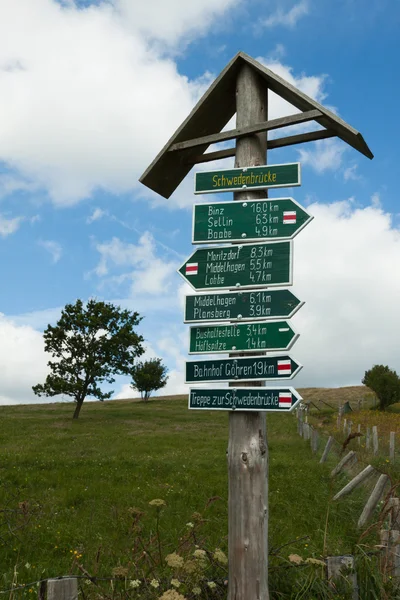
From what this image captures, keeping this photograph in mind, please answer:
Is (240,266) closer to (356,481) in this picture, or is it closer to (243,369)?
(243,369)

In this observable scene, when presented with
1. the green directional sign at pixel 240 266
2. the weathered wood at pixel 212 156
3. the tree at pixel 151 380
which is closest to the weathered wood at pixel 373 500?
the green directional sign at pixel 240 266

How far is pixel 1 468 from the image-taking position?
1694 centimetres

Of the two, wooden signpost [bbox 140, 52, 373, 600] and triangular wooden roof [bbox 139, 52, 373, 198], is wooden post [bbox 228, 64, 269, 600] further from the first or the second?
triangular wooden roof [bbox 139, 52, 373, 198]

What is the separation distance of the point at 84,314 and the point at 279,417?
1795 cm

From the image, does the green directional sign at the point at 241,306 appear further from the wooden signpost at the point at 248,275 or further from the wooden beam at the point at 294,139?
the wooden beam at the point at 294,139

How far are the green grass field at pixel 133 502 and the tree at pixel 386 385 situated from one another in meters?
28.8

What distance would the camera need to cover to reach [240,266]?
5.53 m

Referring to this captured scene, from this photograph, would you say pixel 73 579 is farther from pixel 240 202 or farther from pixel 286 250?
pixel 240 202

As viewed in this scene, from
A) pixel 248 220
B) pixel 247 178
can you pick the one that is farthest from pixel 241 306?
pixel 247 178

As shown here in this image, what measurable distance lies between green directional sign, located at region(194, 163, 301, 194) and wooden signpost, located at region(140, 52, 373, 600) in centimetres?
1

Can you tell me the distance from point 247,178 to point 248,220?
520 millimetres

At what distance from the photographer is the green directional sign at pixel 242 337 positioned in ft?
17.0

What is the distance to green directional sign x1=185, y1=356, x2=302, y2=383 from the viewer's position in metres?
5.12

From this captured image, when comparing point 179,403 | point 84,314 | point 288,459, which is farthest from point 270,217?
point 179,403
